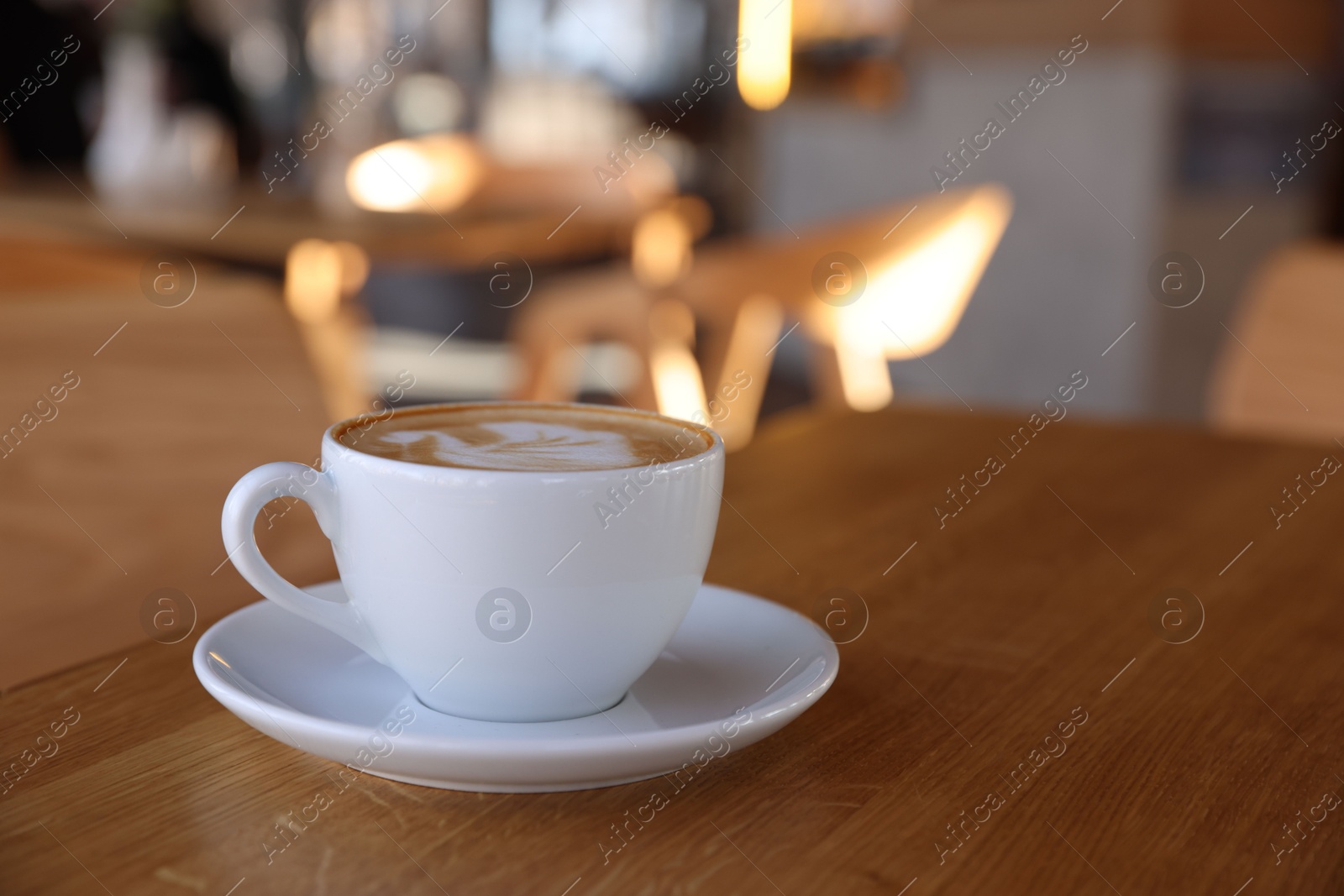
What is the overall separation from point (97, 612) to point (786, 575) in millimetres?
494

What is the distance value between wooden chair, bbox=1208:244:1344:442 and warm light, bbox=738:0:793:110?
10.8 ft

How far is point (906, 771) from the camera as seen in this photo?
1.36 ft

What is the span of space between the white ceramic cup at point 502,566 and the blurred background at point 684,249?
0.68 ft

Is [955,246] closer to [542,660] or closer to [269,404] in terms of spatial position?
[269,404]

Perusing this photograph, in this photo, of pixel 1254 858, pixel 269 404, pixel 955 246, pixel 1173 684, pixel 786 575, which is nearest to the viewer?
pixel 1254 858

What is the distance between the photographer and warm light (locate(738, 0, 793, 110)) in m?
4.57

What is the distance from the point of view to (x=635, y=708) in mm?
438

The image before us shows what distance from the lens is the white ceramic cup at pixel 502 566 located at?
1.28 feet

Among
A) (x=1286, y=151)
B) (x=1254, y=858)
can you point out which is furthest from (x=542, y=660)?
(x=1286, y=151)

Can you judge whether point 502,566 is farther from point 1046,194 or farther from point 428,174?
point 1046,194

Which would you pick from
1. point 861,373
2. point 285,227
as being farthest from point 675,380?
point 285,227

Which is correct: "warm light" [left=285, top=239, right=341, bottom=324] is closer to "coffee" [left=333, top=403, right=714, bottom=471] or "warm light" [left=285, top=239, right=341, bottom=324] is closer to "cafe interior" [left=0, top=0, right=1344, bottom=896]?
"cafe interior" [left=0, top=0, right=1344, bottom=896]

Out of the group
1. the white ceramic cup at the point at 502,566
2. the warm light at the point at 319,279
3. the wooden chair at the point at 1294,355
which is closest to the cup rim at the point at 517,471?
the white ceramic cup at the point at 502,566

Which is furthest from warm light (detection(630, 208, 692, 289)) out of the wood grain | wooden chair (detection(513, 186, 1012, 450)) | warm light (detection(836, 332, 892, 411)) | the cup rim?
the cup rim
